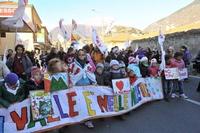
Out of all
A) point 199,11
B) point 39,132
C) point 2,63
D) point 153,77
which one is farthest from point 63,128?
point 199,11

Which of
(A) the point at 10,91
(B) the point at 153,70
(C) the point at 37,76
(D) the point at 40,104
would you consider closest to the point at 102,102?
(C) the point at 37,76

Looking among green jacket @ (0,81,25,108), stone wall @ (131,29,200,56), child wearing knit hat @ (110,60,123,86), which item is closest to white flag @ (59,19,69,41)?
child wearing knit hat @ (110,60,123,86)

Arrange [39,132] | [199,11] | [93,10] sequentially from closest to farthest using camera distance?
[39,132]
[93,10]
[199,11]

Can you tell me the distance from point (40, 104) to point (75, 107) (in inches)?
42.6

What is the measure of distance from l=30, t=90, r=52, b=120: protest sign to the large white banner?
84 millimetres

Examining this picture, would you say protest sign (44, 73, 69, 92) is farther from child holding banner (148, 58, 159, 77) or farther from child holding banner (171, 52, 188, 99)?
child holding banner (171, 52, 188, 99)

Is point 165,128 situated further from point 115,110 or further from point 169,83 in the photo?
point 169,83

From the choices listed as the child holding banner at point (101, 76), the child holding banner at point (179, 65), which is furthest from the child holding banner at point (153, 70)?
the child holding banner at point (101, 76)

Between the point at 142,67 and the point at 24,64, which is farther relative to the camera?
the point at 142,67

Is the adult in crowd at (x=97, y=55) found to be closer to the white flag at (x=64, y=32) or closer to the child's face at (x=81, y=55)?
the child's face at (x=81, y=55)

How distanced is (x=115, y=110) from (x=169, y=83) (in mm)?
3627

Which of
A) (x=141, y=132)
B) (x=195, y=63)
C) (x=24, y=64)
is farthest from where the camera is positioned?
(x=195, y=63)

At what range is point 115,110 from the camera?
34.6 ft

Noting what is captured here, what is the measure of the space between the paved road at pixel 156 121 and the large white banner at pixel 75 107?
0.84 ft
